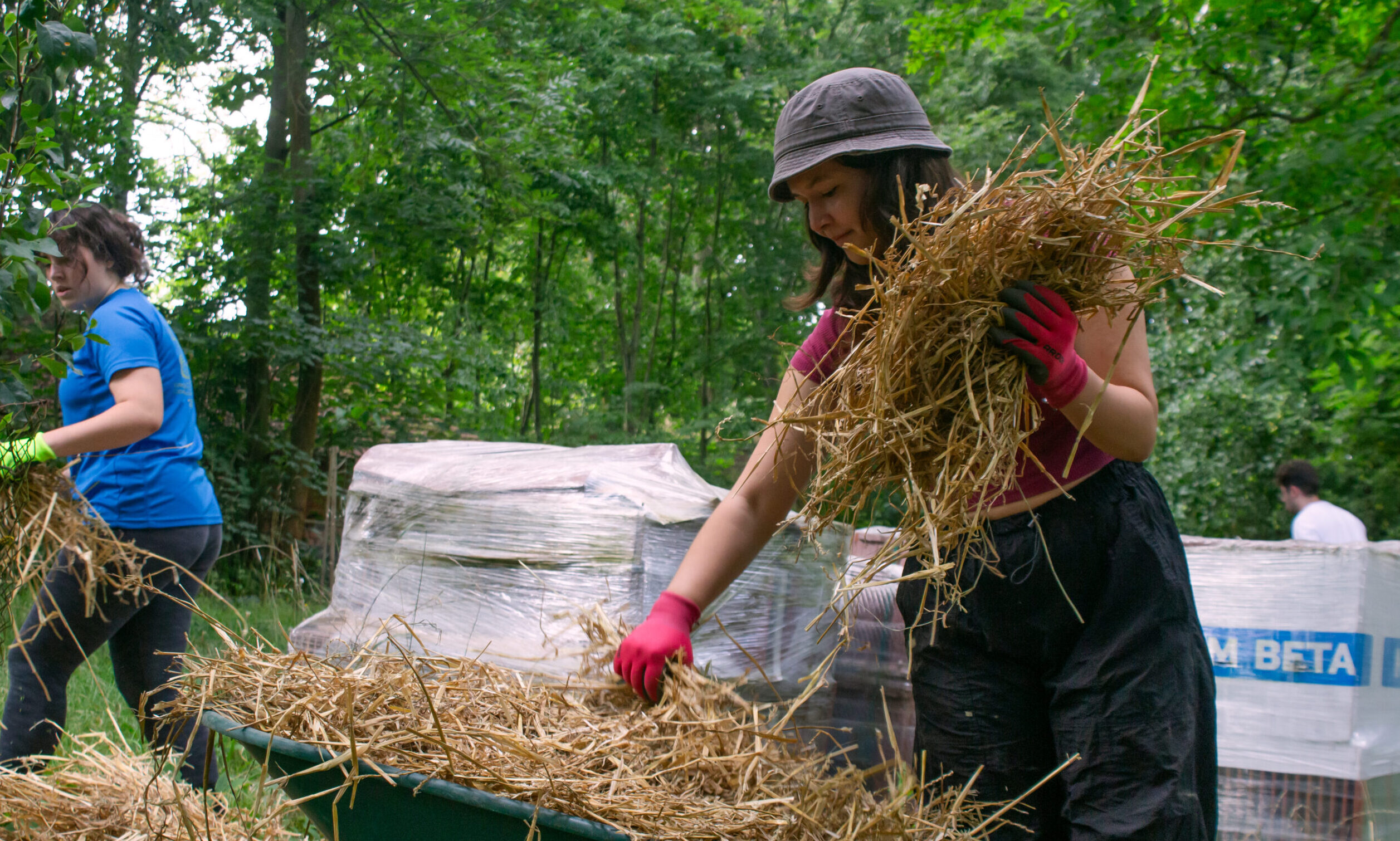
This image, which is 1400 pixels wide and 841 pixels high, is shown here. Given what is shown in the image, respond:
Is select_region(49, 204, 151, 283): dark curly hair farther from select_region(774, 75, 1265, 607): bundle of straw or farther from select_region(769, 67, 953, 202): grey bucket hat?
select_region(774, 75, 1265, 607): bundle of straw

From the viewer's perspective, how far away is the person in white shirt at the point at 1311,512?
5.41 m

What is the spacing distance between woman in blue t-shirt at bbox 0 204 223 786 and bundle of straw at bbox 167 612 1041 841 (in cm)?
121

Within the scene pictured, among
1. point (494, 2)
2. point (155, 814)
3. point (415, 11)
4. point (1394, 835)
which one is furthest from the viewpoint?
point (494, 2)

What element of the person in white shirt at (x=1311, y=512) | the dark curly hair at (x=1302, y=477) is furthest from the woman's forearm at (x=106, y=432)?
the dark curly hair at (x=1302, y=477)

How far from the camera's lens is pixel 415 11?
724 cm

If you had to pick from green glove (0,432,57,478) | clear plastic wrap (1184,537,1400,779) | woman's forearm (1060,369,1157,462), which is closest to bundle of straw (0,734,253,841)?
green glove (0,432,57,478)

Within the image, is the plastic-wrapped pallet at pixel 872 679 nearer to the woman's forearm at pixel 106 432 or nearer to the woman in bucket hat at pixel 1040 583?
the woman in bucket hat at pixel 1040 583

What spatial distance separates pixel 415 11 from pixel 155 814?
6621mm

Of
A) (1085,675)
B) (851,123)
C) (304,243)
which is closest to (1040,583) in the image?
(1085,675)

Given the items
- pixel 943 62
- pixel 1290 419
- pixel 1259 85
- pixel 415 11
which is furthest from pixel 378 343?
pixel 1290 419

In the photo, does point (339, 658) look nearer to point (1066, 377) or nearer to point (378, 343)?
point (1066, 377)

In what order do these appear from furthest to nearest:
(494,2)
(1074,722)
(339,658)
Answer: (494,2) → (339,658) → (1074,722)

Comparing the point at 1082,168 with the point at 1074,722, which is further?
the point at 1074,722

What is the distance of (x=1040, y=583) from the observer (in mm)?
1473
